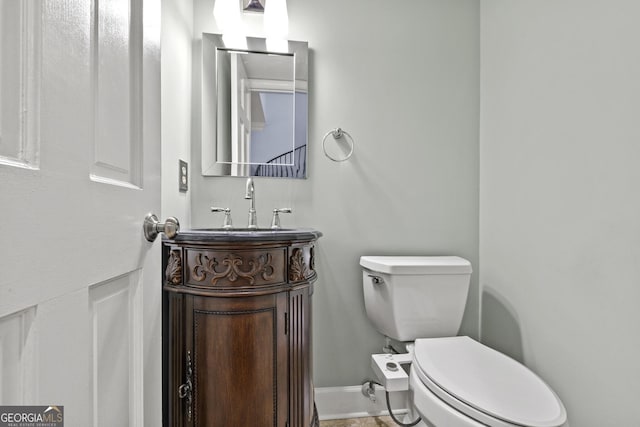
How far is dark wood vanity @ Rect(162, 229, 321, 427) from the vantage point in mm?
916

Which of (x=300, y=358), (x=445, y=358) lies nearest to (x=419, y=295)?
(x=445, y=358)

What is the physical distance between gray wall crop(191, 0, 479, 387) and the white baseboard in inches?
1.8

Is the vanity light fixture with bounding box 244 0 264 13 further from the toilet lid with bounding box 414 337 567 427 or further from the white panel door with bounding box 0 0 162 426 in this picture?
the toilet lid with bounding box 414 337 567 427

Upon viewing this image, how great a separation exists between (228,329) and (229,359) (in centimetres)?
9

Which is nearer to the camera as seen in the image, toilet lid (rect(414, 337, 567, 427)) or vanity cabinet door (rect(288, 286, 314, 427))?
toilet lid (rect(414, 337, 567, 427))

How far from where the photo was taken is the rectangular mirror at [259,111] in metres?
1.50

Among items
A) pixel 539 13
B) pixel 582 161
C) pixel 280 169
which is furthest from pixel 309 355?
pixel 539 13

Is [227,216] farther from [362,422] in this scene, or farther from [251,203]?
[362,422]

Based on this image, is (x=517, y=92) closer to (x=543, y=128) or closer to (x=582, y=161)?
(x=543, y=128)

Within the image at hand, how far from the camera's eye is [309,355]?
109 centimetres

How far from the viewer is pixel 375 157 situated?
1.60 metres

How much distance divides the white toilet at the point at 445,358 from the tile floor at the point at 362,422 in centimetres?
37

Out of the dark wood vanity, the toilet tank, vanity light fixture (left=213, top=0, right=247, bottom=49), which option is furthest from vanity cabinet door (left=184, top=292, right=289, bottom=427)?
vanity light fixture (left=213, top=0, right=247, bottom=49)

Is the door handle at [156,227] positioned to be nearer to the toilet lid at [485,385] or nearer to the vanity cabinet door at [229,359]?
the vanity cabinet door at [229,359]
